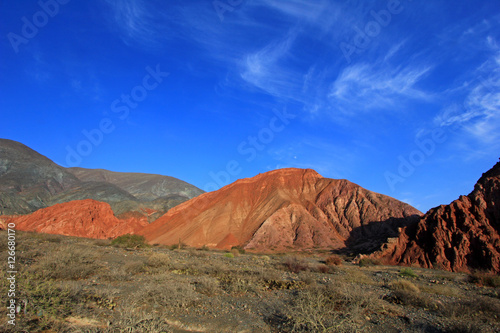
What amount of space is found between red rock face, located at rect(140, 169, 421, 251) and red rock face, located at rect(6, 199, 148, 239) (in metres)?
8.13

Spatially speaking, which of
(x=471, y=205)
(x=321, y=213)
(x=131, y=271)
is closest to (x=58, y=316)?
(x=131, y=271)

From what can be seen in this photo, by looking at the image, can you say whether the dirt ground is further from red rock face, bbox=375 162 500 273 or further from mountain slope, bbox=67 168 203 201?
mountain slope, bbox=67 168 203 201

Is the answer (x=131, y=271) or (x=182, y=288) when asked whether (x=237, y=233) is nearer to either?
(x=131, y=271)

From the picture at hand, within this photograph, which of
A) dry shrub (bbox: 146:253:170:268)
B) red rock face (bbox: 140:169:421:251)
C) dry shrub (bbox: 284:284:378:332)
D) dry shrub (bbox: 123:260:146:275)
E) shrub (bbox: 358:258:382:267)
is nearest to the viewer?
dry shrub (bbox: 284:284:378:332)

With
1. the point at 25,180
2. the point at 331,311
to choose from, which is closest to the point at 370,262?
the point at 331,311

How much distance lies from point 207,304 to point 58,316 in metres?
3.78

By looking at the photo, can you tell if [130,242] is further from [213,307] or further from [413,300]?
[413,300]

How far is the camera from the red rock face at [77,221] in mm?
53594

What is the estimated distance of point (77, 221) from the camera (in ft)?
186

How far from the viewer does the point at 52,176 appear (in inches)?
4026

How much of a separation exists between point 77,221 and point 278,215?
136 ft

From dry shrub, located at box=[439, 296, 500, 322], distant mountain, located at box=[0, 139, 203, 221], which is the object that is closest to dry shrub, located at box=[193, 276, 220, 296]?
dry shrub, located at box=[439, 296, 500, 322]

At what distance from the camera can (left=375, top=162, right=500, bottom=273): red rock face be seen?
2325 cm

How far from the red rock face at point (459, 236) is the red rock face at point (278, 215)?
18.5 meters
